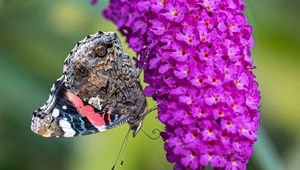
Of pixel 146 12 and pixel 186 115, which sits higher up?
pixel 146 12

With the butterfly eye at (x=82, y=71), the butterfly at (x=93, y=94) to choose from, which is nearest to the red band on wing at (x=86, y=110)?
the butterfly at (x=93, y=94)

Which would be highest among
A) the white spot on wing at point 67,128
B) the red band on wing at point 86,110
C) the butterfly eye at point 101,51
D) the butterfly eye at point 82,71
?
the butterfly eye at point 101,51

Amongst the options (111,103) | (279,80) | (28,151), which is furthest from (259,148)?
(28,151)

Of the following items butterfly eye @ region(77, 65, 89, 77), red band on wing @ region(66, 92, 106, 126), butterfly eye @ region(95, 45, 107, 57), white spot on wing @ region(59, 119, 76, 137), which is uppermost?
butterfly eye @ region(95, 45, 107, 57)

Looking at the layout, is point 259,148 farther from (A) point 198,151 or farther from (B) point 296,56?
(B) point 296,56

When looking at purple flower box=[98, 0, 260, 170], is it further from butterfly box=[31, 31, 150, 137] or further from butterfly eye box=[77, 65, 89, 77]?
butterfly eye box=[77, 65, 89, 77]

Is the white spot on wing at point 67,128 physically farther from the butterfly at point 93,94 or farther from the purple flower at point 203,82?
the purple flower at point 203,82

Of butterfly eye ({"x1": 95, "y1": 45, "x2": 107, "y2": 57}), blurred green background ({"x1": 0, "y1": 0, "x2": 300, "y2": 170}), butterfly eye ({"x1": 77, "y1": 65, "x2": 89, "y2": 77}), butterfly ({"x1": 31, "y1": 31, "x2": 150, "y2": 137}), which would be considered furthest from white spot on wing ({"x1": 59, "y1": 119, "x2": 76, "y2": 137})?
blurred green background ({"x1": 0, "y1": 0, "x2": 300, "y2": 170})
